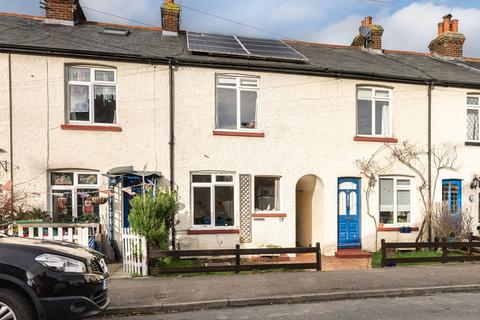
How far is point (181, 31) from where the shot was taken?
1386 centimetres

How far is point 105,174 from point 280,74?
19.5 feet

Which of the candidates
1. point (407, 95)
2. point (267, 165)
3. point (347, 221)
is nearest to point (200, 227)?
point (267, 165)

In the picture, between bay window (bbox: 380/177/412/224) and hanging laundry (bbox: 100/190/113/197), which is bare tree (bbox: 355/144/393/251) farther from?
hanging laundry (bbox: 100/190/113/197)

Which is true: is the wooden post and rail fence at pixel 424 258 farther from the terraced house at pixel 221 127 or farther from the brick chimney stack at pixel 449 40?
the brick chimney stack at pixel 449 40

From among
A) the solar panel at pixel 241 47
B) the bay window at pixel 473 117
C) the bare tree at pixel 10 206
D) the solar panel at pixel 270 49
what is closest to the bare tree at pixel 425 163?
the bay window at pixel 473 117

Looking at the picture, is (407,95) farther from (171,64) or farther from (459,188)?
(171,64)

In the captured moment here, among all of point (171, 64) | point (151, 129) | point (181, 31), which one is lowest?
point (151, 129)

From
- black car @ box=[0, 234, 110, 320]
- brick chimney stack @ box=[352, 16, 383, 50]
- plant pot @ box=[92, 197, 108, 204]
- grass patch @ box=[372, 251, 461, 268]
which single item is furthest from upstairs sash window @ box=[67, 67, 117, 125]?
brick chimney stack @ box=[352, 16, 383, 50]

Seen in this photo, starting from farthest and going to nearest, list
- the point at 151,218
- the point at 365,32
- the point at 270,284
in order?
1. the point at 365,32
2. the point at 151,218
3. the point at 270,284

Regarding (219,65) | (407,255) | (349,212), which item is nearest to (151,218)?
(219,65)

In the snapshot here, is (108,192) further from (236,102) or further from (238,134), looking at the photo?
(236,102)

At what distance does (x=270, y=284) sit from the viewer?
24.8ft

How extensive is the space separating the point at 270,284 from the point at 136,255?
3.08 metres

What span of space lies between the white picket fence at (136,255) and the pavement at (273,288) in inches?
15.9
